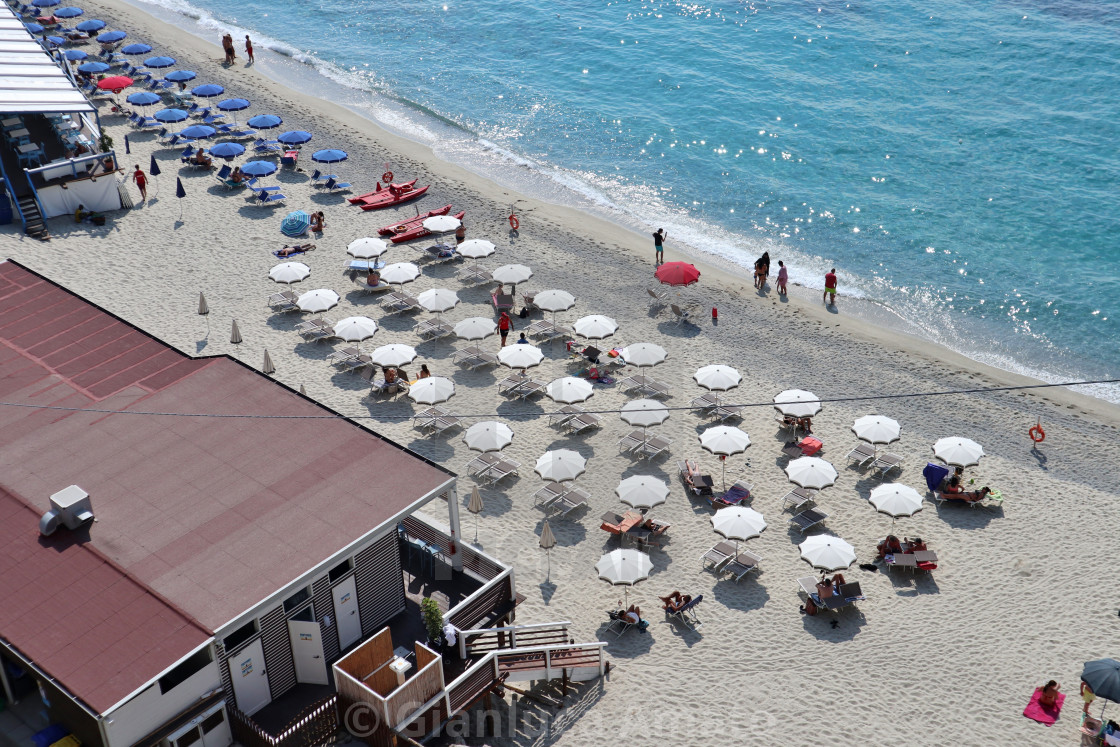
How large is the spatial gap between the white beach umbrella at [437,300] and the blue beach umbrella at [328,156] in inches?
467

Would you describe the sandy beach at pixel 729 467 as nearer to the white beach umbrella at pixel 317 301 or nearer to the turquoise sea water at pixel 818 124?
the white beach umbrella at pixel 317 301

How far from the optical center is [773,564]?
74.1 feet

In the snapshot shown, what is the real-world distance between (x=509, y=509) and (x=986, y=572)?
10645 mm

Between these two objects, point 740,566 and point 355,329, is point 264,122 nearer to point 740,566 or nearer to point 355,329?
point 355,329

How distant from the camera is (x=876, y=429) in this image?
25.5 m

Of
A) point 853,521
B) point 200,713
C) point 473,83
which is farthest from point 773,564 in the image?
point 473,83

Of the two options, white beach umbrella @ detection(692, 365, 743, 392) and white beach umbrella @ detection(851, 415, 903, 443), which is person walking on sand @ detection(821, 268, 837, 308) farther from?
white beach umbrella @ detection(851, 415, 903, 443)

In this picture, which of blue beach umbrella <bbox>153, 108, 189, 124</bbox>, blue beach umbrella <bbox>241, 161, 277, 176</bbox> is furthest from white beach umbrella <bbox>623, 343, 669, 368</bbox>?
blue beach umbrella <bbox>153, 108, 189, 124</bbox>

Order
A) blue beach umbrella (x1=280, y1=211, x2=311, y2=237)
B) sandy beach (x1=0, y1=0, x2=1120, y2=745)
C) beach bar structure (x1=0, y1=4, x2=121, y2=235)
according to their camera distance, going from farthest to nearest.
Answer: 1. blue beach umbrella (x1=280, y1=211, x2=311, y2=237)
2. beach bar structure (x1=0, y1=4, x2=121, y2=235)
3. sandy beach (x1=0, y1=0, x2=1120, y2=745)

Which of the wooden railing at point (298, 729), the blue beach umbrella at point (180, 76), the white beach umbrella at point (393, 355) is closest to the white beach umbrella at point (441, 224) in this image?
the white beach umbrella at point (393, 355)

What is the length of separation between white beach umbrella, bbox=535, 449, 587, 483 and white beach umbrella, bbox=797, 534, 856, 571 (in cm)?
534

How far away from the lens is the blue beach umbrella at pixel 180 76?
46188 millimetres

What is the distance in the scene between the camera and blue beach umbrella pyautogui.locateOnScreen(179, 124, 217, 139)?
134 feet

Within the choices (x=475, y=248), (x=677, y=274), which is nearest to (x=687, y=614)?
(x=677, y=274)
